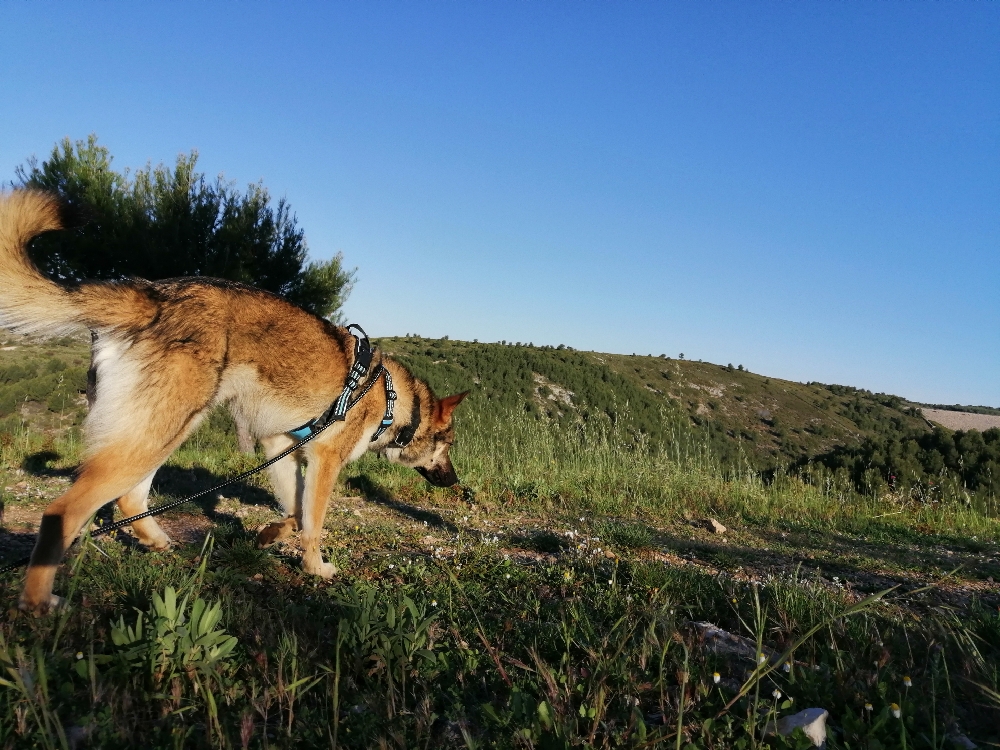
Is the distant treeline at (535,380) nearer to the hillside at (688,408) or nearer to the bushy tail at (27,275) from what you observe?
the hillside at (688,408)

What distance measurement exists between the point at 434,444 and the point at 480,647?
357 cm

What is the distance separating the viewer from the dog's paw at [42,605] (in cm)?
239

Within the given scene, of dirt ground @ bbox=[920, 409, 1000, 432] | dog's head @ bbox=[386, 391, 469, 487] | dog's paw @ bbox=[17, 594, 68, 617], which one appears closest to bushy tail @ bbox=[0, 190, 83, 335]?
dog's paw @ bbox=[17, 594, 68, 617]

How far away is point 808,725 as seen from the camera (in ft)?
5.36

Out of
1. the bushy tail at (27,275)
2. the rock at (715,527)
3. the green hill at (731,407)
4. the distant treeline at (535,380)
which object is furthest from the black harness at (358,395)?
the distant treeline at (535,380)

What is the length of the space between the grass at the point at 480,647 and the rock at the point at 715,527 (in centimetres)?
123

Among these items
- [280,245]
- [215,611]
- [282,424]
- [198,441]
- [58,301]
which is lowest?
A: [198,441]

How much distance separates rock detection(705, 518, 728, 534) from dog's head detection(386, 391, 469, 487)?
295 cm

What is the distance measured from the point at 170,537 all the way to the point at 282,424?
1.27 meters

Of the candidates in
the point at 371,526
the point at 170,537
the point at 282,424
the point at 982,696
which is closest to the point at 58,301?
the point at 282,424

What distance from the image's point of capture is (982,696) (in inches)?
76.1

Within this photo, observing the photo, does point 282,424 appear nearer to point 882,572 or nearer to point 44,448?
point 882,572

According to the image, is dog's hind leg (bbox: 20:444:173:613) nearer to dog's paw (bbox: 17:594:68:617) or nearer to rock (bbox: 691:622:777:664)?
dog's paw (bbox: 17:594:68:617)

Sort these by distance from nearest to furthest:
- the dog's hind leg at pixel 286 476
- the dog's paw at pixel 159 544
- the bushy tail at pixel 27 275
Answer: the bushy tail at pixel 27 275 < the dog's paw at pixel 159 544 < the dog's hind leg at pixel 286 476
